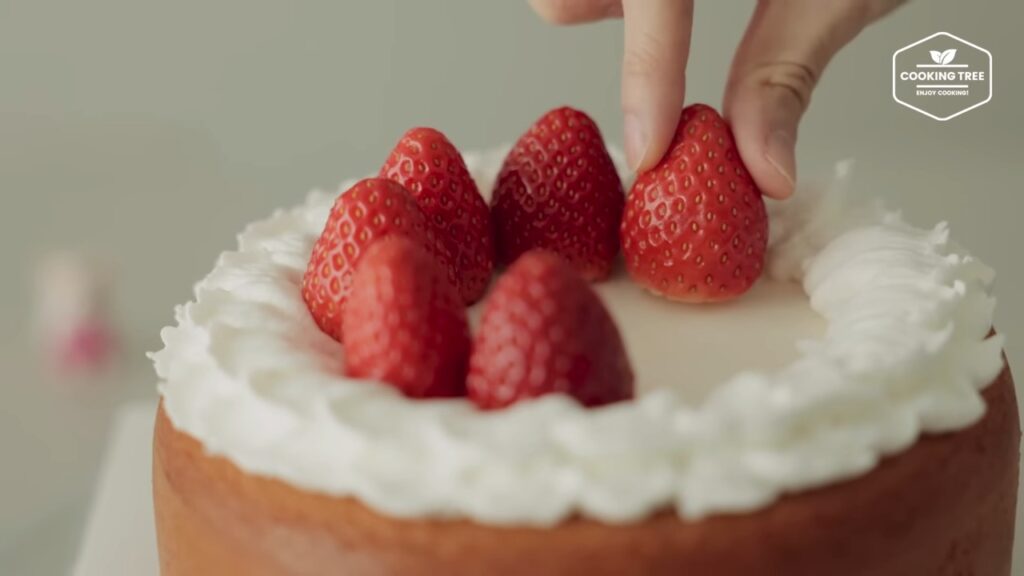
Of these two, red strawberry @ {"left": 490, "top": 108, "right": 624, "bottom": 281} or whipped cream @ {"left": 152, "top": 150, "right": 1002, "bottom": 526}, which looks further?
red strawberry @ {"left": 490, "top": 108, "right": 624, "bottom": 281}

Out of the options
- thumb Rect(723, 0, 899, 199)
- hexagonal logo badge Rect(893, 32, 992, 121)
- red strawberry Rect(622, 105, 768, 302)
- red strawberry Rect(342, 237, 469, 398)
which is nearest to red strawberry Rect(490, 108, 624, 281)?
red strawberry Rect(622, 105, 768, 302)

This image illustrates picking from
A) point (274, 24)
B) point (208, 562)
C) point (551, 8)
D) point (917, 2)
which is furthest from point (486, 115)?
point (208, 562)

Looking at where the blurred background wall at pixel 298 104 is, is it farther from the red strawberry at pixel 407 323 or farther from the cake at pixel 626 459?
the red strawberry at pixel 407 323

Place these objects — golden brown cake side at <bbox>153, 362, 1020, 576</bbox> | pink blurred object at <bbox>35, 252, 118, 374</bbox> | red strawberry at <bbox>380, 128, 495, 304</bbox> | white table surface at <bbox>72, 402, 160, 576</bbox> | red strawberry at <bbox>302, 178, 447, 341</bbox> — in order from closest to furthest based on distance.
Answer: golden brown cake side at <bbox>153, 362, 1020, 576</bbox>, red strawberry at <bbox>302, 178, 447, 341</bbox>, red strawberry at <bbox>380, 128, 495, 304</bbox>, white table surface at <bbox>72, 402, 160, 576</bbox>, pink blurred object at <bbox>35, 252, 118, 374</bbox>

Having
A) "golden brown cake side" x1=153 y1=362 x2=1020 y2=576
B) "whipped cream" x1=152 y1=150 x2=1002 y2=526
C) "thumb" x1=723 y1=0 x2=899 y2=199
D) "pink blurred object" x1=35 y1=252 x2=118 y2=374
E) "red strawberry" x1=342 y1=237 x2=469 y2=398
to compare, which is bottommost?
"pink blurred object" x1=35 y1=252 x2=118 y2=374

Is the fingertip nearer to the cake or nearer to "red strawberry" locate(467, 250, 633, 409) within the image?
the cake

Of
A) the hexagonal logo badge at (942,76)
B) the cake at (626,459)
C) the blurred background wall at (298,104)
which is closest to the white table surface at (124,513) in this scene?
the cake at (626,459)

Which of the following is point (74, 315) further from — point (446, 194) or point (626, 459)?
point (626, 459)

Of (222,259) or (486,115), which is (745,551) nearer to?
(222,259)
